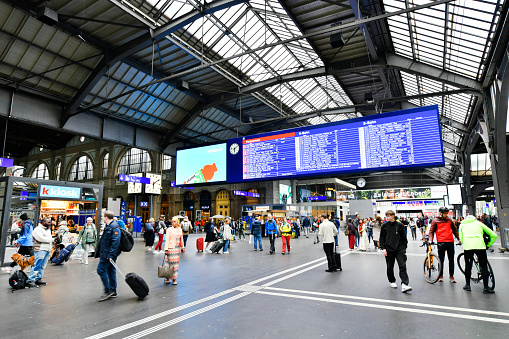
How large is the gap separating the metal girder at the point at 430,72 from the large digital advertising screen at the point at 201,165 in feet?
35.3

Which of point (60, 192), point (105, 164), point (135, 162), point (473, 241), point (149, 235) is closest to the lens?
point (473, 241)

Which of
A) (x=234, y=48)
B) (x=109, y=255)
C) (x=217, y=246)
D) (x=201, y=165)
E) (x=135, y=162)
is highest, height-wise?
(x=234, y=48)

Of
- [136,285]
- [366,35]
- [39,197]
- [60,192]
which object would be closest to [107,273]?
[136,285]

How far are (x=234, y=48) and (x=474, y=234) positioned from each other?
15825 mm

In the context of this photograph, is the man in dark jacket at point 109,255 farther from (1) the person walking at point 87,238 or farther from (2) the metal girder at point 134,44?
(2) the metal girder at point 134,44

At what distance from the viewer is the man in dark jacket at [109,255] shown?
5898 millimetres

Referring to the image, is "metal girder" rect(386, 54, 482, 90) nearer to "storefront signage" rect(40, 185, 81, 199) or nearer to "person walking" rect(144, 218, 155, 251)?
"person walking" rect(144, 218, 155, 251)

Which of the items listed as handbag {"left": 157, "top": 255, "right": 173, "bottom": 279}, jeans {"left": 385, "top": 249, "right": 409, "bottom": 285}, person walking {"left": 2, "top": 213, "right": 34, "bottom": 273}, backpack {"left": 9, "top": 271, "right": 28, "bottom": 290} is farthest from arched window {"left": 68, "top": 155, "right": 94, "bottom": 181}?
jeans {"left": 385, "top": 249, "right": 409, "bottom": 285}

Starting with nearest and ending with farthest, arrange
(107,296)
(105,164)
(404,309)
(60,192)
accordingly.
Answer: (404,309)
(107,296)
(60,192)
(105,164)

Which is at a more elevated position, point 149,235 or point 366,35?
point 366,35

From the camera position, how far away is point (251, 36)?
1747 centimetres

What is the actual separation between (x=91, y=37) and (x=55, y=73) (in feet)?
11.1

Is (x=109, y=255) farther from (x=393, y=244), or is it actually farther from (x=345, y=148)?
(x=345, y=148)

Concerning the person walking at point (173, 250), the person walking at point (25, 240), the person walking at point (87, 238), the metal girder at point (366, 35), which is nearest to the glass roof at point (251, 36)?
the metal girder at point (366, 35)
